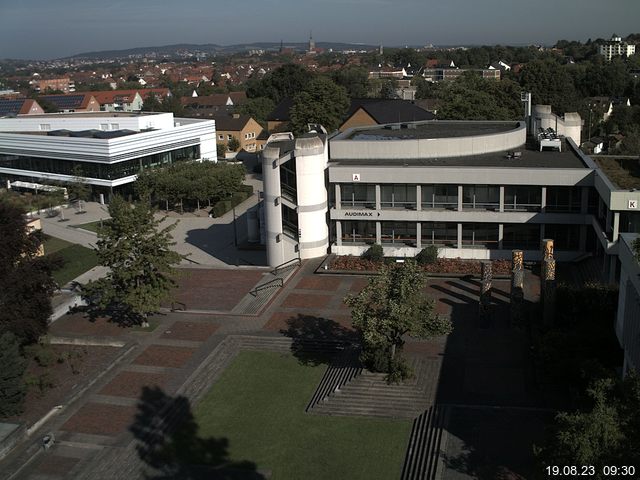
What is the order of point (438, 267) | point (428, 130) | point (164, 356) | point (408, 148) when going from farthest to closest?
point (428, 130) → point (408, 148) → point (438, 267) → point (164, 356)

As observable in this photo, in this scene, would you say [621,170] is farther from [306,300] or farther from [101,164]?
[101,164]

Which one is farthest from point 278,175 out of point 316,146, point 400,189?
point 400,189

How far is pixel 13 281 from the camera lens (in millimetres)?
28844

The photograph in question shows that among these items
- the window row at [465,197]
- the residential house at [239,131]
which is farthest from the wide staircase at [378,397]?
the residential house at [239,131]

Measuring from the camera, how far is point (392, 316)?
25062 millimetres

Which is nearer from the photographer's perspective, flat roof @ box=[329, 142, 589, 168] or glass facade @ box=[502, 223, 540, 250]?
glass facade @ box=[502, 223, 540, 250]

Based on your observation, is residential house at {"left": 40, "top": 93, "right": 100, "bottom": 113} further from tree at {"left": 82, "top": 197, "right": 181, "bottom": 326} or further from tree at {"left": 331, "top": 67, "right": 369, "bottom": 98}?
tree at {"left": 82, "top": 197, "right": 181, "bottom": 326}

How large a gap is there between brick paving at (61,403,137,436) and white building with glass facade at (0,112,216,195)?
42.7 meters

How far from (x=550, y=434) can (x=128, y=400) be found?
15.9 metres

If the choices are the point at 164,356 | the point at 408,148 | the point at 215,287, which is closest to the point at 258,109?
the point at 408,148

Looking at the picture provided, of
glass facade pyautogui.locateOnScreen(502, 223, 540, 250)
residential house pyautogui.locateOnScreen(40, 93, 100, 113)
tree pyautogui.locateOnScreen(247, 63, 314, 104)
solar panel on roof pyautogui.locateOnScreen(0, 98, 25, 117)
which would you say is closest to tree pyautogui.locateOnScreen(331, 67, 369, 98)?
tree pyautogui.locateOnScreen(247, 63, 314, 104)

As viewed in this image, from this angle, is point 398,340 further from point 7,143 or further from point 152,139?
point 7,143

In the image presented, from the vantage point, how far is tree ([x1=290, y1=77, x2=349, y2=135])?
7719 centimetres

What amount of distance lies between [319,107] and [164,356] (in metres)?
51.5
